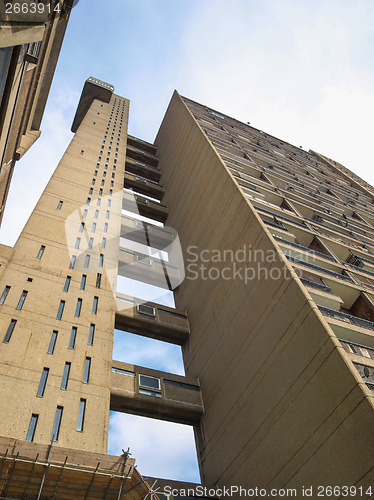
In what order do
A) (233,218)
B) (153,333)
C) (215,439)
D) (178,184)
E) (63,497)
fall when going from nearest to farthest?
(63,497), (215,439), (233,218), (153,333), (178,184)

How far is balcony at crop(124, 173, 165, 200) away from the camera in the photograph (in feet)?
120

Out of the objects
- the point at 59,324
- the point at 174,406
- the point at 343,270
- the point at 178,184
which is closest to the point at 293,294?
the point at 343,270

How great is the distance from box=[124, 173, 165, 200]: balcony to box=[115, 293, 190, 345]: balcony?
54.5ft

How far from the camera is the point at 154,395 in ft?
59.0

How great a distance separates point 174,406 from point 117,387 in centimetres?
299

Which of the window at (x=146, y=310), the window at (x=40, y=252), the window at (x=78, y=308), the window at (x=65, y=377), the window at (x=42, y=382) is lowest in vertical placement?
the window at (x=146, y=310)

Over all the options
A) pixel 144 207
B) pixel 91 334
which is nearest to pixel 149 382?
pixel 91 334

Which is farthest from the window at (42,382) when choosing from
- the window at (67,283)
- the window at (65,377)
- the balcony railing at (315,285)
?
the balcony railing at (315,285)

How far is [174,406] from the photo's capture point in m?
18.0

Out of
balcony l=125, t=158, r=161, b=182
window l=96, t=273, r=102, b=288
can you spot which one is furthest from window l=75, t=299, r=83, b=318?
balcony l=125, t=158, r=161, b=182

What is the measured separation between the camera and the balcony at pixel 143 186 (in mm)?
36594

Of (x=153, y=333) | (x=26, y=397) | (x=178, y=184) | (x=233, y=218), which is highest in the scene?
(x=233, y=218)

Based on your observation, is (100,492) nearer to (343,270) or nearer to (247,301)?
(247,301)

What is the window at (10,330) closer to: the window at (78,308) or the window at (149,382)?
the window at (78,308)
